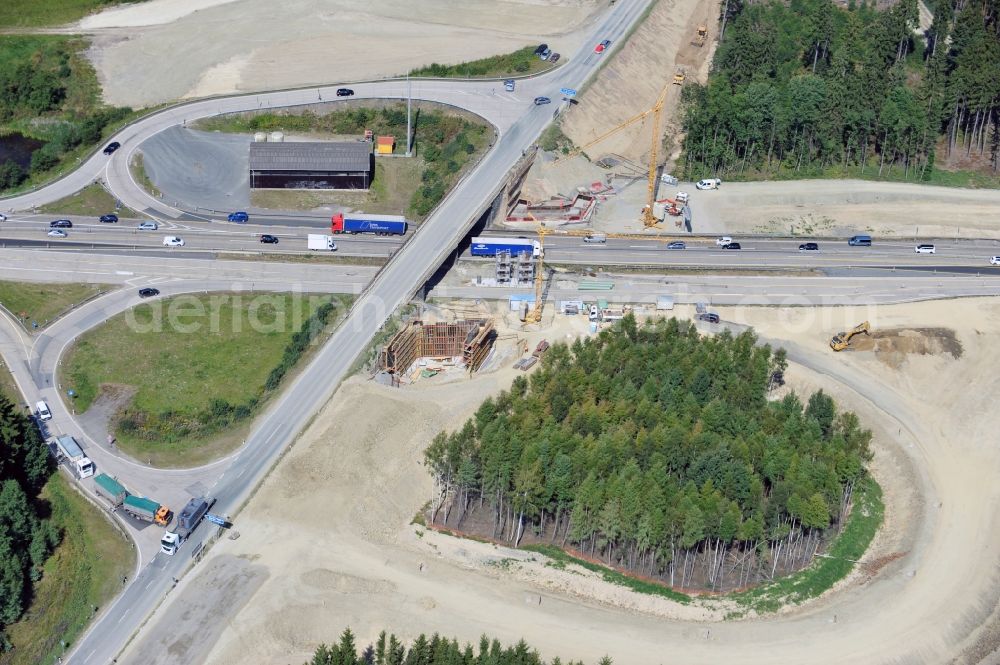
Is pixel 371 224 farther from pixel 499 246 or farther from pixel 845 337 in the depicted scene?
pixel 845 337

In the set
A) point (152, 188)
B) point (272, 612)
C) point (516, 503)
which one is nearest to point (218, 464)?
point (272, 612)

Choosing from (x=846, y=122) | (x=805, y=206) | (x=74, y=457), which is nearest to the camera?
(x=74, y=457)

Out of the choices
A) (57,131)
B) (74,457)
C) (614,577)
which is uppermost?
(57,131)

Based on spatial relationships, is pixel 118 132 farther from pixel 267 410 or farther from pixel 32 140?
pixel 267 410

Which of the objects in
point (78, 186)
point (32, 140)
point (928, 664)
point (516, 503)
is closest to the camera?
point (928, 664)

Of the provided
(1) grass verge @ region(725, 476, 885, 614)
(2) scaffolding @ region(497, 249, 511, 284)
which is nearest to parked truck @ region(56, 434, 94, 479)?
(2) scaffolding @ region(497, 249, 511, 284)

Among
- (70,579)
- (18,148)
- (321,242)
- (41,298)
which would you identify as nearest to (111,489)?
(70,579)
